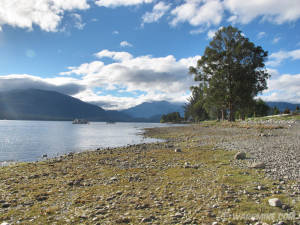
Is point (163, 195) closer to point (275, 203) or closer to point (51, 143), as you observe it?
point (275, 203)

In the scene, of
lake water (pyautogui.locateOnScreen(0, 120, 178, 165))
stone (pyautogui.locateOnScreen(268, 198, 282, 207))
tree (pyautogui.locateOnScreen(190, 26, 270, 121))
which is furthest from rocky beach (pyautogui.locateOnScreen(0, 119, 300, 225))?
tree (pyautogui.locateOnScreen(190, 26, 270, 121))

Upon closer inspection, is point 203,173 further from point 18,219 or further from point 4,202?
point 4,202

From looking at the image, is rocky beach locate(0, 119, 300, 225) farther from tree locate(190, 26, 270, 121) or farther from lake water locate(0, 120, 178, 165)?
tree locate(190, 26, 270, 121)

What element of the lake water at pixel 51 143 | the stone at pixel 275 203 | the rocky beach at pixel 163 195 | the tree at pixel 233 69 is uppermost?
the tree at pixel 233 69

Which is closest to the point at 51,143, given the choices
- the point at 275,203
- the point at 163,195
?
the point at 163,195

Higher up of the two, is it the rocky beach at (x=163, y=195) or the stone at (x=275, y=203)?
the stone at (x=275, y=203)

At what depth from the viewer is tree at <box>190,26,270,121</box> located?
42.6 meters

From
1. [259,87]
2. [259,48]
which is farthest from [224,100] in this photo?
[259,48]

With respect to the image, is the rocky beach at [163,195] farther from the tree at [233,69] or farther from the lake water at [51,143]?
the tree at [233,69]

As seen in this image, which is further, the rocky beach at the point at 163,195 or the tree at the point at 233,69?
the tree at the point at 233,69

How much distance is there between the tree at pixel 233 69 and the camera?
1677 inches

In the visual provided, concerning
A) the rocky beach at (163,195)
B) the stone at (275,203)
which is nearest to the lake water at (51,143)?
the rocky beach at (163,195)

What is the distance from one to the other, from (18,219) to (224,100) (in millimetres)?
44884

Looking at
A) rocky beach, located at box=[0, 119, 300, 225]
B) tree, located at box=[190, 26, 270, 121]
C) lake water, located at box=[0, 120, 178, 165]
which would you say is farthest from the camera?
tree, located at box=[190, 26, 270, 121]
